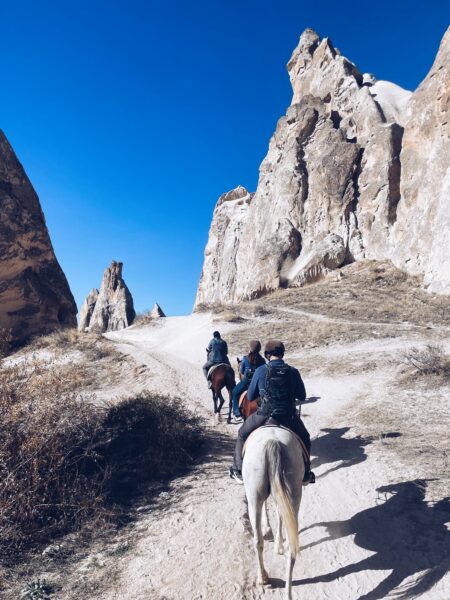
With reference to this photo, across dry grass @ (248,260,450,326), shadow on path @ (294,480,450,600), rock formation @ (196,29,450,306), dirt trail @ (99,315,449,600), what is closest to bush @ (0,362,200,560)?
dirt trail @ (99,315,449,600)

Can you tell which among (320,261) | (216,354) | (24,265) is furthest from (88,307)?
(216,354)

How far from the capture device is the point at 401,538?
15.4 ft

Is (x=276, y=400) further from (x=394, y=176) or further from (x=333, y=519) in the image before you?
(x=394, y=176)

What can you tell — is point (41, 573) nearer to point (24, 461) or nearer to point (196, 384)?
point (24, 461)

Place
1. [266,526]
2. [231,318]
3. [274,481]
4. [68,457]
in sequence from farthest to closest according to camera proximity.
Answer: [231,318] < [68,457] < [266,526] < [274,481]

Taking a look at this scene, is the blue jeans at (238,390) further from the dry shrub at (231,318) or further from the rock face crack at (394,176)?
the rock face crack at (394,176)

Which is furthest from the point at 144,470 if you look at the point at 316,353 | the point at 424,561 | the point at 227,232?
the point at 227,232

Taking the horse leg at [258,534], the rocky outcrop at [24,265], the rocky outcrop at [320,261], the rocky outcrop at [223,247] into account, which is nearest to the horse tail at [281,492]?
the horse leg at [258,534]

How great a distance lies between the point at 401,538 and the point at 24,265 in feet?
67.3

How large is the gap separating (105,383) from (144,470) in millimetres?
8558

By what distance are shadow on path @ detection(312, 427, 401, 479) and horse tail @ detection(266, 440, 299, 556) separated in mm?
2766

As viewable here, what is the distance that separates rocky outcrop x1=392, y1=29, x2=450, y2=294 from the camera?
26516 millimetres

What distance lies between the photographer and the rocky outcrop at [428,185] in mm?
26516

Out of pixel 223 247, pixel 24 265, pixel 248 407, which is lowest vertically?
pixel 248 407
